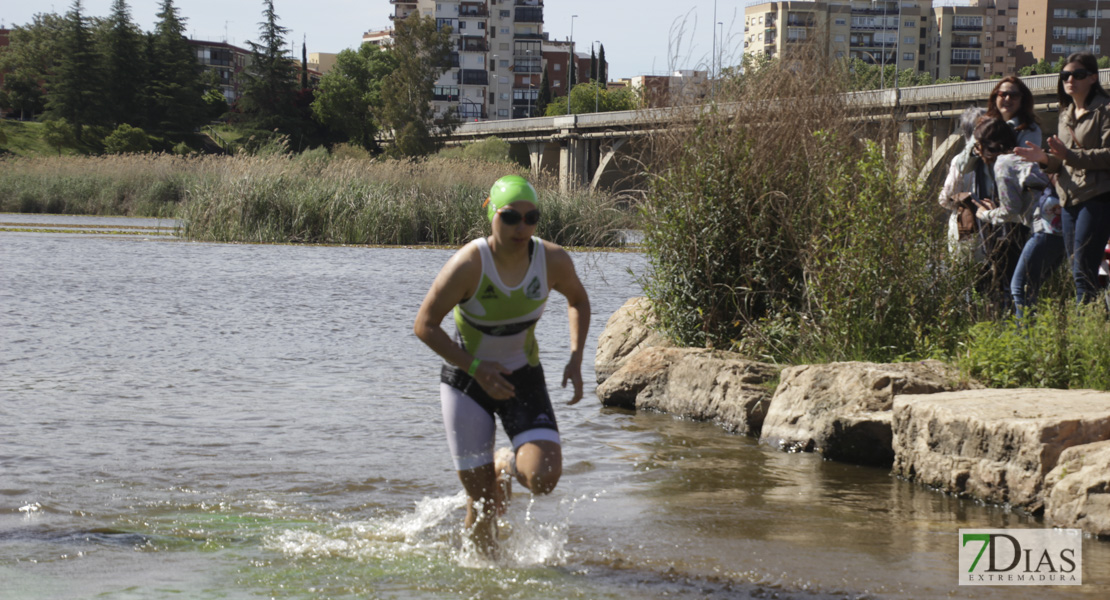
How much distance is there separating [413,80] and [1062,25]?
346 feet

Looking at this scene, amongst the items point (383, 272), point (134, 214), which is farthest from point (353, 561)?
point (134, 214)

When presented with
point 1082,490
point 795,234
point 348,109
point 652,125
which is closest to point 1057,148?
point 795,234

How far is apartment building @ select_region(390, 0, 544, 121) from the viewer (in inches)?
5423

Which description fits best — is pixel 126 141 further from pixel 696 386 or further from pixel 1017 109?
pixel 1017 109

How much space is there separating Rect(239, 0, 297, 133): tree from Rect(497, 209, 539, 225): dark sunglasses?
86.7 metres

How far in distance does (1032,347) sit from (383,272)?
15.7 metres

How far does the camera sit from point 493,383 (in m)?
4.59

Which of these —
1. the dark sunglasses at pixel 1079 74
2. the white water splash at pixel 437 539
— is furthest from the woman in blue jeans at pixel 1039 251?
the white water splash at pixel 437 539

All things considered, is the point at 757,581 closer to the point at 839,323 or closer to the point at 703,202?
the point at 839,323

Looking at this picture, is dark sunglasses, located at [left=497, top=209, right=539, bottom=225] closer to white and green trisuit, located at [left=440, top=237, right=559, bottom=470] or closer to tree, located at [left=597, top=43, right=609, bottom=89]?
white and green trisuit, located at [left=440, top=237, right=559, bottom=470]

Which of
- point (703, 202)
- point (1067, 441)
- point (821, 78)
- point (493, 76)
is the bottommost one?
point (1067, 441)

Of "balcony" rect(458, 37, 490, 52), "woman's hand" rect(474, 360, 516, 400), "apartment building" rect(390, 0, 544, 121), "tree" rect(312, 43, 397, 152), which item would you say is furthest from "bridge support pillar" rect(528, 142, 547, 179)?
"woman's hand" rect(474, 360, 516, 400)

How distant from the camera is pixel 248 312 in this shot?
49.6 ft

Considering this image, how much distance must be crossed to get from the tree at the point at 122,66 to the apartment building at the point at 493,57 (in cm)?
5390
